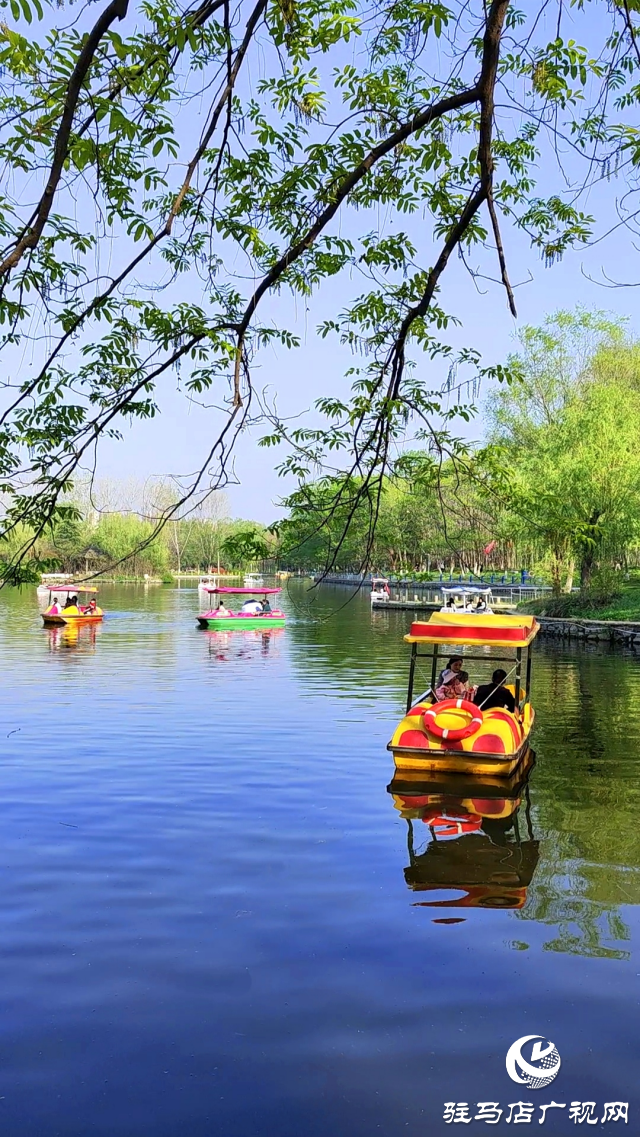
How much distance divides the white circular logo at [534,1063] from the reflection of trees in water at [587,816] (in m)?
1.79

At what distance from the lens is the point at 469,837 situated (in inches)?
502

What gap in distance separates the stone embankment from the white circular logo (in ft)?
112

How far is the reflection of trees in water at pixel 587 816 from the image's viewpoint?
9.34 m

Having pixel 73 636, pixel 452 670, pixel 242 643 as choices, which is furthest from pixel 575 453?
pixel 452 670

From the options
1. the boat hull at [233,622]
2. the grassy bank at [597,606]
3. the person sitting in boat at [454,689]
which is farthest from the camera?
the boat hull at [233,622]

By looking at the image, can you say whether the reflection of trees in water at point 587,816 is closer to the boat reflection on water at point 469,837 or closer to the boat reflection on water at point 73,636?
the boat reflection on water at point 469,837

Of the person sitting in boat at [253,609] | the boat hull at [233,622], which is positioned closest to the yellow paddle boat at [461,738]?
the boat hull at [233,622]

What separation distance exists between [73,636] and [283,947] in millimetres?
37204

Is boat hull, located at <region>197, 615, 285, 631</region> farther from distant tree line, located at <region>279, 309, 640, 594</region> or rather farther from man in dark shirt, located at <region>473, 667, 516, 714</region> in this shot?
man in dark shirt, located at <region>473, 667, 516, 714</region>

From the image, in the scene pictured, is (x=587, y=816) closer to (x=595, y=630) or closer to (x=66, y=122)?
(x=66, y=122)

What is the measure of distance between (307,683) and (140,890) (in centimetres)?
1871

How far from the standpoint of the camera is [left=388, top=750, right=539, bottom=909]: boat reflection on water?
10445 mm

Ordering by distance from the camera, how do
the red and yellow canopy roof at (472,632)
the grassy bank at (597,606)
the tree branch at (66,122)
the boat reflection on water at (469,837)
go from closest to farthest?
the tree branch at (66,122) → the boat reflection on water at (469,837) → the red and yellow canopy roof at (472,632) → the grassy bank at (597,606)

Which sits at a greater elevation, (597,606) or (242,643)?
(597,606)
